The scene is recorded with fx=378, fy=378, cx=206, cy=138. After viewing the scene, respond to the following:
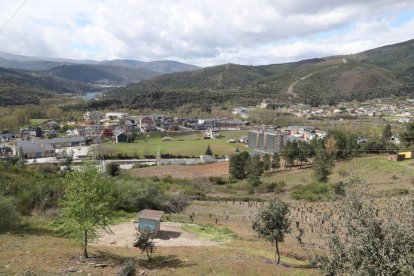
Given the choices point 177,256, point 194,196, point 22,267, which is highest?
point 22,267

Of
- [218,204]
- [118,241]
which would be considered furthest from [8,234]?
[218,204]

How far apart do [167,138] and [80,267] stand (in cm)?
8390

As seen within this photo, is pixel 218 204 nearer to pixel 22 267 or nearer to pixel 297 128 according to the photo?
pixel 22 267

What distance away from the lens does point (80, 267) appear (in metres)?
15.9

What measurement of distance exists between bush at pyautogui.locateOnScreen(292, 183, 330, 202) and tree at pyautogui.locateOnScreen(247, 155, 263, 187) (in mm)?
5726

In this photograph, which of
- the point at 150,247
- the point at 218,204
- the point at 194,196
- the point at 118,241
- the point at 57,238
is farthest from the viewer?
the point at 194,196

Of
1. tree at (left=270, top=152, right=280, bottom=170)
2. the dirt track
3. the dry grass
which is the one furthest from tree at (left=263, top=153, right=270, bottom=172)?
the dry grass

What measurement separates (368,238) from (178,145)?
3240 inches

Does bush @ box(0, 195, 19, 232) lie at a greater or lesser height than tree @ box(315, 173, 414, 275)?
lesser

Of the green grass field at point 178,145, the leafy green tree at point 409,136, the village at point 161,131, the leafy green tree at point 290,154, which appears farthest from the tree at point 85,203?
the leafy green tree at point 409,136

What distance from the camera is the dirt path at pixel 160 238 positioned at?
2307cm

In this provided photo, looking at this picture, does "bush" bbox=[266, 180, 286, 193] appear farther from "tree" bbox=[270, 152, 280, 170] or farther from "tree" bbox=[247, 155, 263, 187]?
"tree" bbox=[270, 152, 280, 170]

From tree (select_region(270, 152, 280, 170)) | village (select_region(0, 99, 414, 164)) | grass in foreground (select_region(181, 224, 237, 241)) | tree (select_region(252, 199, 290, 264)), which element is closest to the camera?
tree (select_region(252, 199, 290, 264))

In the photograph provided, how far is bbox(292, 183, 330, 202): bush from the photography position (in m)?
44.5
